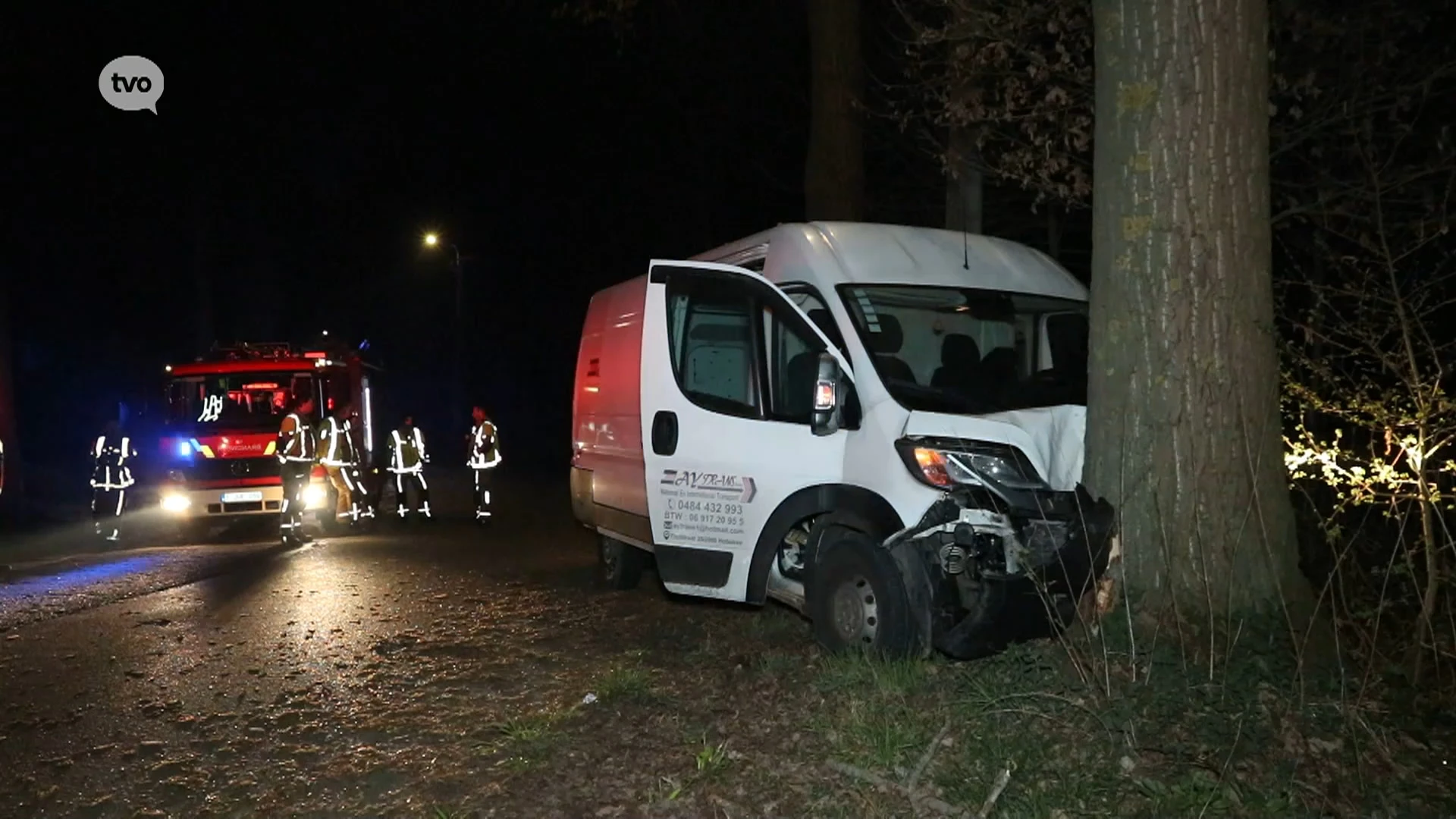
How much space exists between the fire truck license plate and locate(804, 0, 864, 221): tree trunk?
25.9ft

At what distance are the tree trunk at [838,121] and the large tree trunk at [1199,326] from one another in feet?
23.2

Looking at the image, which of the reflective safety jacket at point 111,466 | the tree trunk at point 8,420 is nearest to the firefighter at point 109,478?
the reflective safety jacket at point 111,466

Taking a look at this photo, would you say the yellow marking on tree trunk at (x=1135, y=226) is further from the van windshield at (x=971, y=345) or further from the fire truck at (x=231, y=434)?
the fire truck at (x=231, y=434)

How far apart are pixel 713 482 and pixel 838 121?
254 inches

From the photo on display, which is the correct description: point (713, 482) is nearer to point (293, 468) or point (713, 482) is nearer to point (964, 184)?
point (964, 184)

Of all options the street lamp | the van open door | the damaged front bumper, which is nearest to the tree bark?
the van open door

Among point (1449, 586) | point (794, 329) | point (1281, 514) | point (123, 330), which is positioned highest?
point (123, 330)

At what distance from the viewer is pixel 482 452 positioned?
56.3ft

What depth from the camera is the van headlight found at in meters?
6.30

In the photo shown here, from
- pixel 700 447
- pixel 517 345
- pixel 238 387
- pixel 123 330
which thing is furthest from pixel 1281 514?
pixel 517 345

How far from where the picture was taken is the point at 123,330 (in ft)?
133

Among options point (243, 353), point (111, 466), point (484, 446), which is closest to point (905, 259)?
point (484, 446)

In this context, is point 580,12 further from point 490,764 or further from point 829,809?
point 829,809

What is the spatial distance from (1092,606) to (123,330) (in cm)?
4025
